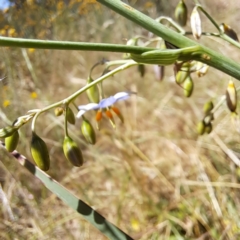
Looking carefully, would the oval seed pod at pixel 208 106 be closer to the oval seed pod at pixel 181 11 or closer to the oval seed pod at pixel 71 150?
the oval seed pod at pixel 181 11

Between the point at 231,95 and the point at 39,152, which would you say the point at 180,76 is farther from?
the point at 39,152

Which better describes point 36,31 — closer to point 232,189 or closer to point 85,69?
point 85,69

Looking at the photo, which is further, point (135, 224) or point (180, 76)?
point (135, 224)

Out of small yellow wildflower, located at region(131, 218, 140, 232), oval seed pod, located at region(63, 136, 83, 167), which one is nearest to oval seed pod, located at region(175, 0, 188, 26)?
oval seed pod, located at region(63, 136, 83, 167)

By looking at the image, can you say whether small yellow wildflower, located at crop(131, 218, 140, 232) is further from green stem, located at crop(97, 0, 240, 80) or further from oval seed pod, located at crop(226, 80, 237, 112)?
green stem, located at crop(97, 0, 240, 80)

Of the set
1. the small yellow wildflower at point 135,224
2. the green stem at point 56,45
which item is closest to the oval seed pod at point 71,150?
the green stem at point 56,45

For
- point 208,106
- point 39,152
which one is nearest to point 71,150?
point 39,152
